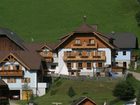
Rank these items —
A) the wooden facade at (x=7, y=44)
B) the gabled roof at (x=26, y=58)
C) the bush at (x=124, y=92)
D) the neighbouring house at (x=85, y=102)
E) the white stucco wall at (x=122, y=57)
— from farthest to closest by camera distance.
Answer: the white stucco wall at (x=122, y=57) → the wooden facade at (x=7, y=44) → the gabled roof at (x=26, y=58) → the bush at (x=124, y=92) → the neighbouring house at (x=85, y=102)

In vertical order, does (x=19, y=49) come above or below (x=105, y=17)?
below

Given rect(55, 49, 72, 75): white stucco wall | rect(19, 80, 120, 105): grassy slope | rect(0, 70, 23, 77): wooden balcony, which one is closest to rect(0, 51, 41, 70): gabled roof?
rect(0, 70, 23, 77): wooden balcony

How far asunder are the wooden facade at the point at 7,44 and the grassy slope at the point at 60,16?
46.5 metres

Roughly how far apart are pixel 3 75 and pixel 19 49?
9145 millimetres

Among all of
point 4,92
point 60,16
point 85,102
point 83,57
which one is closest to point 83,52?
point 83,57

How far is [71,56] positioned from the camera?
101 m

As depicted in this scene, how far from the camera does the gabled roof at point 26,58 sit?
8844 cm

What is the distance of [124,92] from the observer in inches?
2982

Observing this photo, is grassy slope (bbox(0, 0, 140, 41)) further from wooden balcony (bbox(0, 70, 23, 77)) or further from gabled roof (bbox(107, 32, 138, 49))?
wooden balcony (bbox(0, 70, 23, 77))

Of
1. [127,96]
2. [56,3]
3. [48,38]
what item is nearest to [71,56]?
[127,96]

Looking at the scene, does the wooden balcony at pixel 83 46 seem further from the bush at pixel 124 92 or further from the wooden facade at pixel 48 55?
the bush at pixel 124 92

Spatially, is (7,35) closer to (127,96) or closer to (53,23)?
(127,96)

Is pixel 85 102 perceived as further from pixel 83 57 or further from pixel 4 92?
pixel 83 57

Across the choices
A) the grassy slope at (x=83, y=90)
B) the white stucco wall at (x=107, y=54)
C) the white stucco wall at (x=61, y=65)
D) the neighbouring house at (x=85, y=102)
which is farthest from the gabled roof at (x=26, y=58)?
the neighbouring house at (x=85, y=102)
